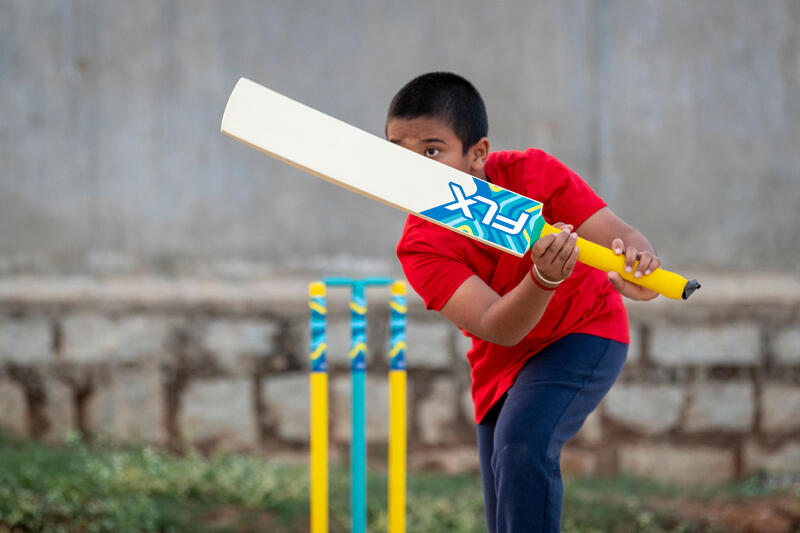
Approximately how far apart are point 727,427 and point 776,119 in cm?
138

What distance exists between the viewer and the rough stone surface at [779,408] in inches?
153

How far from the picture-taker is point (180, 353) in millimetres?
4020

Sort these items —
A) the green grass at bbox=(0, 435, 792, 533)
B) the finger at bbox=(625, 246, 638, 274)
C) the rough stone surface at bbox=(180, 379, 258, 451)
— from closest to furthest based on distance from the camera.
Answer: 1. the finger at bbox=(625, 246, 638, 274)
2. the green grass at bbox=(0, 435, 792, 533)
3. the rough stone surface at bbox=(180, 379, 258, 451)

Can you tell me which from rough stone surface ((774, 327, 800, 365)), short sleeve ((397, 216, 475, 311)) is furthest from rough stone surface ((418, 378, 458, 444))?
short sleeve ((397, 216, 475, 311))

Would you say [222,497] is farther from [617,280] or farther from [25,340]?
[617,280]

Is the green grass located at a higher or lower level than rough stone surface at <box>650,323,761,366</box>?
lower

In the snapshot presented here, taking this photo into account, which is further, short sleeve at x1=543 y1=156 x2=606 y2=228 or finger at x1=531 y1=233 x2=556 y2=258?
short sleeve at x1=543 y1=156 x2=606 y2=228

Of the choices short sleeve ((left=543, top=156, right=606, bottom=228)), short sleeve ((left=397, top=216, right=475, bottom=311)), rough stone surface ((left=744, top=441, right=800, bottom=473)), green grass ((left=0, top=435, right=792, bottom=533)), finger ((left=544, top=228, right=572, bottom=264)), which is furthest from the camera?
rough stone surface ((left=744, top=441, right=800, bottom=473))

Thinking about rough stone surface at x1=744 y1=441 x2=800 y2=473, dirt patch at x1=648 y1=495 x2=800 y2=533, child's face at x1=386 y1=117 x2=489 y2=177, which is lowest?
dirt patch at x1=648 y1=495 x2=800 y2=533

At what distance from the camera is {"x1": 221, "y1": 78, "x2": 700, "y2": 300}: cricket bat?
5.54ft

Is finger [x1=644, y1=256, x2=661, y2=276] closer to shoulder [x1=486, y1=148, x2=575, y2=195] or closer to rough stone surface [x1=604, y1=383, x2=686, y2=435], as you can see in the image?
shoulder [x1=486, y1=148, x2=575, y2=195]

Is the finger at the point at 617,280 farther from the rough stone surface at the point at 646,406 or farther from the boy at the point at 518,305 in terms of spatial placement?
the rough stone surface at the point at 646,406

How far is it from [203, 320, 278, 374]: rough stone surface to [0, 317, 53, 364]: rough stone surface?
733 millimetres

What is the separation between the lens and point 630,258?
69.0 inches
